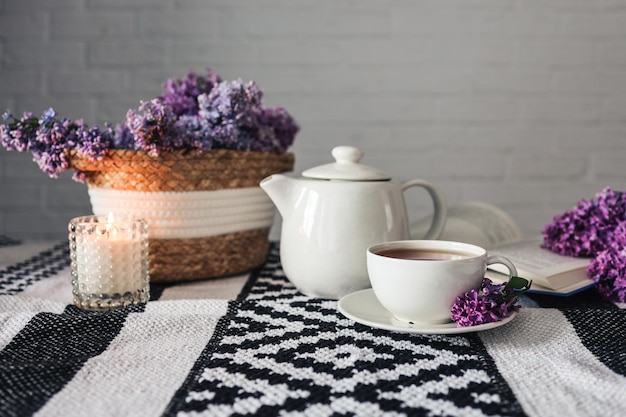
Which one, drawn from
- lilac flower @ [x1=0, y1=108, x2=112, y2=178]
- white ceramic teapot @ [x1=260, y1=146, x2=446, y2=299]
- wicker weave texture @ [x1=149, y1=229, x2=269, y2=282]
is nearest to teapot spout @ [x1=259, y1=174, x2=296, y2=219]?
white ceramic teapot @ [x1=260, y1=146, x2=446, y2=299]

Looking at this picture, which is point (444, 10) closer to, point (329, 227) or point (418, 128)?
point (418, 128)

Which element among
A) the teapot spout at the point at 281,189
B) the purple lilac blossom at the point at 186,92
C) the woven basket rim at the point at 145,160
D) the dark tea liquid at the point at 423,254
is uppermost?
the purple lilac blossom at the point at 186,92

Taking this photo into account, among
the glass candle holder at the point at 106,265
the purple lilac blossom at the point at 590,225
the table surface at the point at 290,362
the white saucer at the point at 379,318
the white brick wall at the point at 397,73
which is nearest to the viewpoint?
the table surface at the point at 290,362

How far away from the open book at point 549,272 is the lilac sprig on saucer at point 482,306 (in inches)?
6.1

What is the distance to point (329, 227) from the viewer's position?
764mm

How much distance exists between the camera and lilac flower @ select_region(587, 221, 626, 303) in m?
0.77

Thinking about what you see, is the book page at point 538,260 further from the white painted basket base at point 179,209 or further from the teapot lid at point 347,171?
the white painted basket base at point 179,209

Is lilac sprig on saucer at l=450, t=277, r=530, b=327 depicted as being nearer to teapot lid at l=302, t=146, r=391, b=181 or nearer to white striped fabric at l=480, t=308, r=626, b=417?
white striped fabric at l=480, t=308, r=626, b=417

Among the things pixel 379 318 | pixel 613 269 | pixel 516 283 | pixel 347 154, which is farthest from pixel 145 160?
pixel 613 269

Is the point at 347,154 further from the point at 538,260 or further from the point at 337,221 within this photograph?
the point at 538,260

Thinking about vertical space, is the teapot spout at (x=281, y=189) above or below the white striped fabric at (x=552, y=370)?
above

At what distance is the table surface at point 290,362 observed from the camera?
1.54ft

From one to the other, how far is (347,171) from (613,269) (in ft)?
1.21

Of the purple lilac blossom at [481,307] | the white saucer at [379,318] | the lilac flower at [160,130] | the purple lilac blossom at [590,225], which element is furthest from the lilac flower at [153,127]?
the purple lilac blossom at [590,225]
